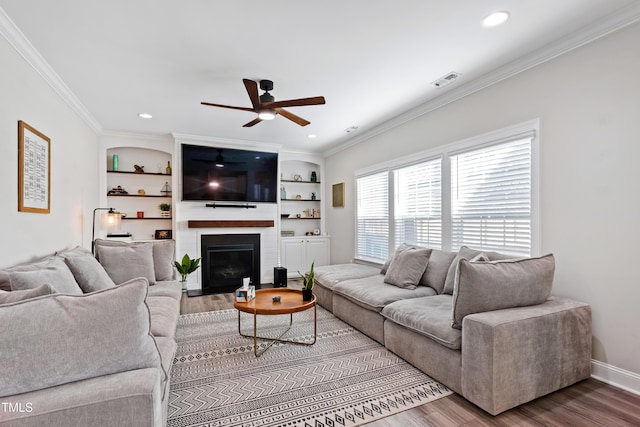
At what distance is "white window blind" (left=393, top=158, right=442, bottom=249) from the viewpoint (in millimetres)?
3877

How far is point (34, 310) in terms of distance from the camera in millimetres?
1174

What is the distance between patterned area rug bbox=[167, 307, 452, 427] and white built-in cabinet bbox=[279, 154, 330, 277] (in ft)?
9.36

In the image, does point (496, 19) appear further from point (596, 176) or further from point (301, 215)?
point (301, 215)

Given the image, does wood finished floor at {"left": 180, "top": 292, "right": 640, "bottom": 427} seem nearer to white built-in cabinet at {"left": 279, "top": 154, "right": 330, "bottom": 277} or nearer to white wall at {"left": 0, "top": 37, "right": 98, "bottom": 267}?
white wall at {"left": 0, "top": 37, "right": 98, "bottom": 267}

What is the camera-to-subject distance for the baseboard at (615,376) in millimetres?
2163

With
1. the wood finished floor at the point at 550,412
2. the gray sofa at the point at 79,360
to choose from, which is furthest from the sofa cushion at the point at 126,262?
the wood finished floor at the point at 550,412

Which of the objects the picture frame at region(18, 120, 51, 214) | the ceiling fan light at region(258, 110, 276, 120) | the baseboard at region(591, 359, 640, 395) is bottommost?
the baseboard at region(591, 359, 640, 395)

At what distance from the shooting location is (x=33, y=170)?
2.68 m

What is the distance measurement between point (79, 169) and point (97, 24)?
235 centimetres

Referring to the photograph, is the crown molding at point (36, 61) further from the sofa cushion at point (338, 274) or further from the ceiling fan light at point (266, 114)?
the sofa cushion at point (338, 274)

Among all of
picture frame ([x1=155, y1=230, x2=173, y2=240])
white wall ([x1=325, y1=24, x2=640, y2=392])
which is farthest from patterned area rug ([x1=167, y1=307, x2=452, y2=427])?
picture frame ([x1=155, y1=230, x2=173, y2=240])

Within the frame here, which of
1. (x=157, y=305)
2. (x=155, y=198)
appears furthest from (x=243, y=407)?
(x=155, y=198)

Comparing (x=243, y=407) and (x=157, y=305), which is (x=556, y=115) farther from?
(x=157, y=305)

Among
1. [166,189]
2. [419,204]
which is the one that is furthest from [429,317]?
[166,189]
